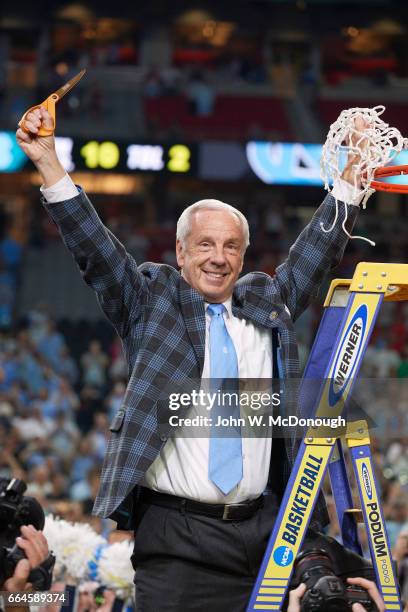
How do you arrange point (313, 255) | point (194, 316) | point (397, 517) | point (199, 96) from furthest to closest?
1. point (199, 96)
2. point (397, 517)
3. point (313, 255)
4. point (194, 316)

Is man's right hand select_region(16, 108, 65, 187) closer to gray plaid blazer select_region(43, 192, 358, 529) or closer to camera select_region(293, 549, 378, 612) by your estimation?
gray plaid blazer select_region(43, 192, 358, 529)

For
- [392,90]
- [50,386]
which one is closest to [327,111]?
[392,90]

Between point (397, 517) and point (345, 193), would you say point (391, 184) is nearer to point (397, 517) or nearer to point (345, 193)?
point (345, 193)

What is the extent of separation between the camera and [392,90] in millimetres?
22047

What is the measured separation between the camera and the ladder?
3221 mm

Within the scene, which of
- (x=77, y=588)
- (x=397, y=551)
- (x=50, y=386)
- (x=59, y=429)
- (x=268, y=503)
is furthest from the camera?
(x=50, y=386)

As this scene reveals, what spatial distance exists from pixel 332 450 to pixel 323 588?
389 millimetres

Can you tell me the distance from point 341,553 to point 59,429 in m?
9.06

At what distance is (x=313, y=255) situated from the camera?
3725mm

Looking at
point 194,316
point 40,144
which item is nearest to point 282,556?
point 194,316

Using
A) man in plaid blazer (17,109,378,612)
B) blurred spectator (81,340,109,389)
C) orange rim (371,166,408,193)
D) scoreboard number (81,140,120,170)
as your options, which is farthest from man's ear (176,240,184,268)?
blurred spectator (81,340,109,389)

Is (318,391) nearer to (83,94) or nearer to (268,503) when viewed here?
(268,503)

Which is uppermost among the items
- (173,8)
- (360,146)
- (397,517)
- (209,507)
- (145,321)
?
(173,8)

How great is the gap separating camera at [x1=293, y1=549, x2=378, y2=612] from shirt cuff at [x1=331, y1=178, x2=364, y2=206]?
1.02m
